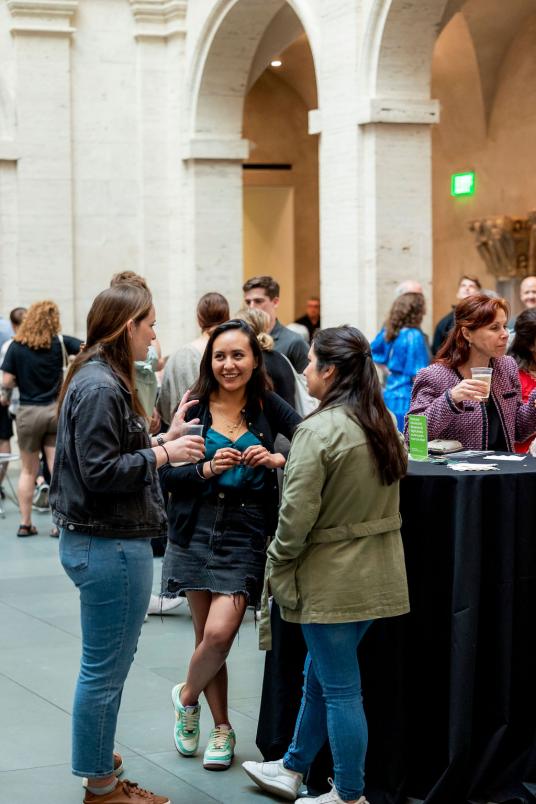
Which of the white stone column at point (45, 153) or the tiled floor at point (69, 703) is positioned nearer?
the tiled floor at point (69, 703)

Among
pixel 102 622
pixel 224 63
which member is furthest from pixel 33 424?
pixel 102 622

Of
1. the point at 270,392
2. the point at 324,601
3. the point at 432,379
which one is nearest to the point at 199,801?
the point at 324,601

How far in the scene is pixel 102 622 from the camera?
3.96 m

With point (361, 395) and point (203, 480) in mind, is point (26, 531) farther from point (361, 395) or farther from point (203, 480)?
point (361, 395)

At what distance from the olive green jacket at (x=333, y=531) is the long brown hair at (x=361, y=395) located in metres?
0.03

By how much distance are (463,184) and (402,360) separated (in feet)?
25.2

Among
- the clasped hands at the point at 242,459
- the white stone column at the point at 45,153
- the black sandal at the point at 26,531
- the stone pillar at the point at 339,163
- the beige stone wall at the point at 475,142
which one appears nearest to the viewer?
the clasped hands at the point at 242,459

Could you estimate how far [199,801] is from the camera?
4352 millimetres

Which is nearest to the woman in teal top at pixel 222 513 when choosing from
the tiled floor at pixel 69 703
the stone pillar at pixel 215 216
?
the tiled floor at pixel 69 703

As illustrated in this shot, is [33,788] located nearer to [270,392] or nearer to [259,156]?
[270,392]

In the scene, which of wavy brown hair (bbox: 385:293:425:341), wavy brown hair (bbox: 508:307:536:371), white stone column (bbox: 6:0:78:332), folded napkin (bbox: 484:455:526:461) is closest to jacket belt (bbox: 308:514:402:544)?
folded napkin (bbox: 484:455:526:461)

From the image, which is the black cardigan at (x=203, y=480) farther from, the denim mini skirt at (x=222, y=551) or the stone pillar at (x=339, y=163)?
the stone pillar at (x=339, y=163)

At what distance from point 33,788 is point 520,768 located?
1.65 metres

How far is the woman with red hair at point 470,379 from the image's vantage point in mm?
4961
